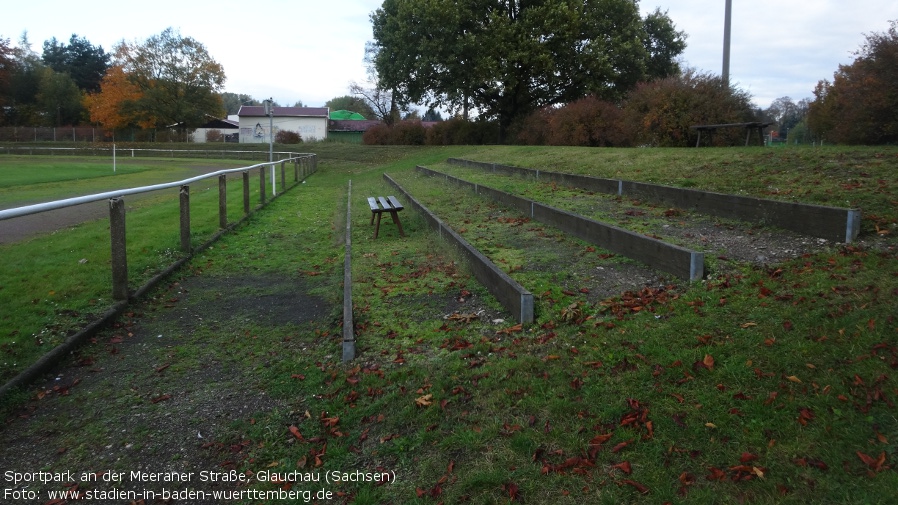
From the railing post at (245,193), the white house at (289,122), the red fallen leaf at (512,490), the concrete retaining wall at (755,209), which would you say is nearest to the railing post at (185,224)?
the railing post at (245,193)

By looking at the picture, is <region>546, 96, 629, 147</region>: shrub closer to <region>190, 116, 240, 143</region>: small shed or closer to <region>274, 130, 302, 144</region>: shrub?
<region>274, 130, 302, 144</region>: shrub

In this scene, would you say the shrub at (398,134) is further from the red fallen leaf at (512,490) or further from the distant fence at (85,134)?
the red fallen leaf at (512,490)

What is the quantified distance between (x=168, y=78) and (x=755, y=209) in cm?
6803

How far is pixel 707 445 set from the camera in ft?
10.2

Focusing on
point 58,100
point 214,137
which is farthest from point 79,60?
point 214,137

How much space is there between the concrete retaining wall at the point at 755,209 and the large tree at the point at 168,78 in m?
61.7

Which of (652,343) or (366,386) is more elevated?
(652,343)

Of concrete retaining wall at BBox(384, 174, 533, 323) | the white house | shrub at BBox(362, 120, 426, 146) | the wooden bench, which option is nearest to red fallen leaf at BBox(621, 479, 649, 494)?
concrete retaining wall at BBox(384, 174, 533, 323)

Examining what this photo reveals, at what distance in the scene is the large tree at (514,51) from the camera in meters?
33.2

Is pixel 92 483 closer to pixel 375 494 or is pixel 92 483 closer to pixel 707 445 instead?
pixel 375 494

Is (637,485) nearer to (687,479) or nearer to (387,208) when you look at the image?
(687,479)

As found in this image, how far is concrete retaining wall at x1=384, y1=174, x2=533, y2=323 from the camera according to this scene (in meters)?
5.04

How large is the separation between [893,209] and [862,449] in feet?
13.4

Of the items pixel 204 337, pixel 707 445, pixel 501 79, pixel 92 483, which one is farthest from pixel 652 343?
pixel 501 79
